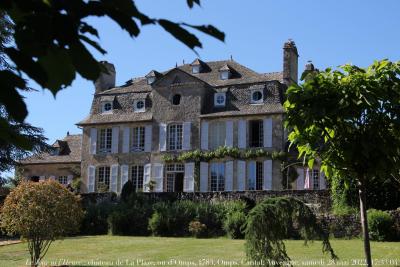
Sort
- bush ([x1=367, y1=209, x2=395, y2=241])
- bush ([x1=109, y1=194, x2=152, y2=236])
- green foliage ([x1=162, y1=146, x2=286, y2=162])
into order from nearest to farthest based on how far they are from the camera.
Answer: bush ([x1=367, y1=209, x2=395, y2=241]) < bush ([x1=109, y1=194, x2=152, y2=236]) < green foliage ([x1=162, y1=146, x2=286, y2=162])

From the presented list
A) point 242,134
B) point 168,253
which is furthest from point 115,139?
point 168,253

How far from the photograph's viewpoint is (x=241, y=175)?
34.3 meters

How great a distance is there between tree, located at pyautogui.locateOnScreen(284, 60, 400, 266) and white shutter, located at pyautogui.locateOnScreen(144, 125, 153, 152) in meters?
29.3

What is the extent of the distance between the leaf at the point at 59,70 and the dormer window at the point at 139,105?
119 ft

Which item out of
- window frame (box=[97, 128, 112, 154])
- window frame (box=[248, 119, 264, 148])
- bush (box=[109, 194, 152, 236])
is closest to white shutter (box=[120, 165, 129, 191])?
window frame (box=[97, 128, 112, 154])

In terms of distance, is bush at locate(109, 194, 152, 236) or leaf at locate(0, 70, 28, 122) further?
bush at locate(109, 194, 152, 236)

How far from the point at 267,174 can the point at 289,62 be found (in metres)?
6.92

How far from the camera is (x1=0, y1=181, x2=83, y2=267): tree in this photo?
51.5ft

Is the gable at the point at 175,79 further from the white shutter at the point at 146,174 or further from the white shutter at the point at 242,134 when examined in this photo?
the white shutter at the point at 146,174

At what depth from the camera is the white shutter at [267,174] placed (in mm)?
33625

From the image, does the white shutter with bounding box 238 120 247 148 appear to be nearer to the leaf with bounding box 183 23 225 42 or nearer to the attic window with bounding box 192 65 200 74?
the attic window with bounding box 192 65 200 74

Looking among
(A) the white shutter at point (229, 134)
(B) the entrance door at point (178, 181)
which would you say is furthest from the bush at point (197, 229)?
Answer: (B) the entrance door at point (178, 181)

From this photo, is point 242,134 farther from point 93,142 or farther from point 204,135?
point 93,142

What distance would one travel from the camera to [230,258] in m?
15.8
